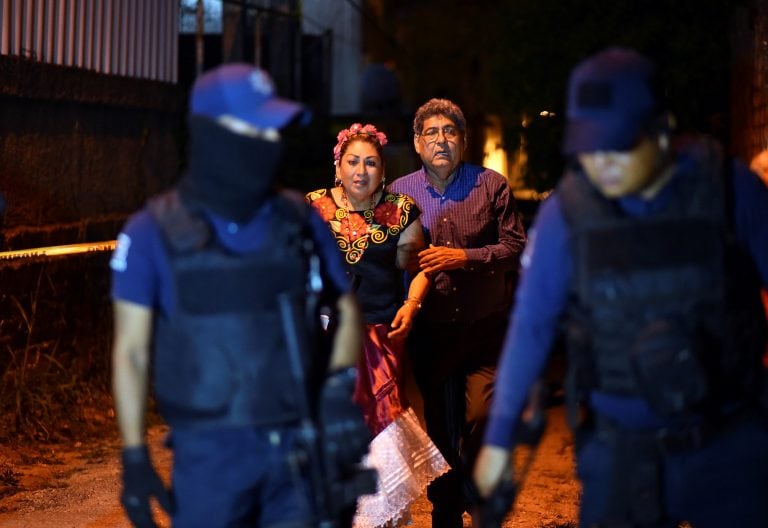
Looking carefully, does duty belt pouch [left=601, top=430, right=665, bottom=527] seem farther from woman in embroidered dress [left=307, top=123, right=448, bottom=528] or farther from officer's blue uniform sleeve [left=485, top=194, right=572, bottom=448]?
woman in embroidered dress [left=307, top=123, right=448, bottom=528]

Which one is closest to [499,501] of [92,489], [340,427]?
[340,427]

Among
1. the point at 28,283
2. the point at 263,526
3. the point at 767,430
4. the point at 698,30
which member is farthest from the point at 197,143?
the point at 698,30

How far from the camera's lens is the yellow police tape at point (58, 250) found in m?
7.66

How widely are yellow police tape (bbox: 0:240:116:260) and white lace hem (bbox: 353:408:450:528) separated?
3035 mm

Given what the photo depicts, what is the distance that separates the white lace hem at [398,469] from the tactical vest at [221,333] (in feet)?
7.12

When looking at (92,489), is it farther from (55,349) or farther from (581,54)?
(581,54)

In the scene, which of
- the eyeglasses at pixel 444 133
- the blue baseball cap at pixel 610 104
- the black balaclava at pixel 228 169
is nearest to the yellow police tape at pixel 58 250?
the eyeglasses at pixel 444 133

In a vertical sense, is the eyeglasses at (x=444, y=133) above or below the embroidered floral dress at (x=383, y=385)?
above

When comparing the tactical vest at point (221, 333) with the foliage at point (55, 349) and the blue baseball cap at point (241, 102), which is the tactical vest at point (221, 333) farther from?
the foliage at point (55, 349)

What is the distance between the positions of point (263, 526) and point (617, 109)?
5.19 feet

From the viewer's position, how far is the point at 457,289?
6.13m

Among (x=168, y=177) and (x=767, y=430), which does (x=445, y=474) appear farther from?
(x=168, y=177)

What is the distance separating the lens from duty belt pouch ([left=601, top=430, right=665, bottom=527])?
3400mm

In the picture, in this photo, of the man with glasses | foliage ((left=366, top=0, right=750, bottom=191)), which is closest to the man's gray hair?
the man with glasses
